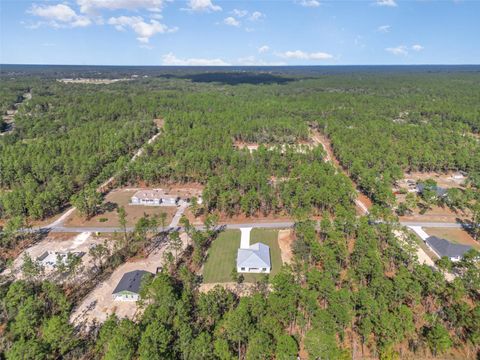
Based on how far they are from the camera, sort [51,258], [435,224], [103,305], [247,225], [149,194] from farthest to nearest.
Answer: [149,194], [435,224], [247,225], [51,258], [103,305]

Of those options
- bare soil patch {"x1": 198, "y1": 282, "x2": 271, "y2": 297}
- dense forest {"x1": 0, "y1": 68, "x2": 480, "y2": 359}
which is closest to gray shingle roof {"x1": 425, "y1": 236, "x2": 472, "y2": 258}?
dense forest {"x1": 0, "y1": 68, "x2": 480, "y2": 359}

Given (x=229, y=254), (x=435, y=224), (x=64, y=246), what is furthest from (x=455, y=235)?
(x=64, y=246)

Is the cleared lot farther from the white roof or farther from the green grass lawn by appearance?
the white roof

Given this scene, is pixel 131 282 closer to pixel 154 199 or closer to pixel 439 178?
pixel 154 199

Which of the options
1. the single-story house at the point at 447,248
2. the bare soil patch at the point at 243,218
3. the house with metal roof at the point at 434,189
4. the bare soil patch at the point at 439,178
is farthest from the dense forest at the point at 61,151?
the house with metal roof at the point at 434,189

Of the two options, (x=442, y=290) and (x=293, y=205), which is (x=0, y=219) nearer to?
(x=293, y=205)

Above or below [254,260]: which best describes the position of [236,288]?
below
